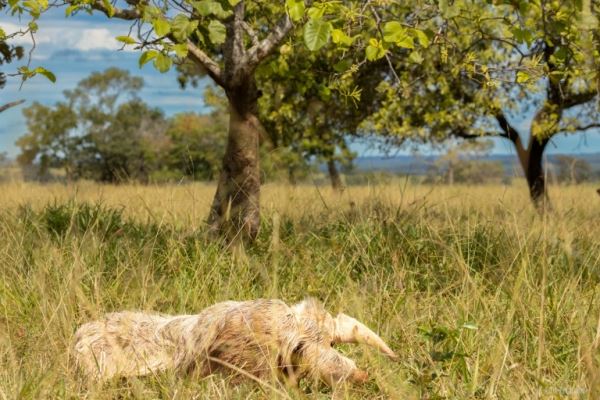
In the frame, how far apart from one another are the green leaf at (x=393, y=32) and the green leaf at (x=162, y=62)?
1.45 m

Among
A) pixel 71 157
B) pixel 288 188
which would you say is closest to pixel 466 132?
pixel 288 188

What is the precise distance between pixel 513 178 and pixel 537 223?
3.69 feet

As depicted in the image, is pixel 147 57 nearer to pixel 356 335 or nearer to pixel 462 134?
pixel 356 335

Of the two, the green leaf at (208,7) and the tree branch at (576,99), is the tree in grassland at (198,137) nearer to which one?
the tree branch at (576,99)

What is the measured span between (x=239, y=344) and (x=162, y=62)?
6.70ft

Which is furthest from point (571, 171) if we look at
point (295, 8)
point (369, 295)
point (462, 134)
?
point (462, 134)

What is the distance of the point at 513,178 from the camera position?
626 centimetres

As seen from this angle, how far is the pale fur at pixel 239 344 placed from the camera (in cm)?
335

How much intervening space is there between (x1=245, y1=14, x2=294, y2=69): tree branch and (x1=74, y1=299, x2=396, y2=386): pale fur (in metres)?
3.91

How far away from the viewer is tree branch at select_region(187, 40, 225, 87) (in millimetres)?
7125

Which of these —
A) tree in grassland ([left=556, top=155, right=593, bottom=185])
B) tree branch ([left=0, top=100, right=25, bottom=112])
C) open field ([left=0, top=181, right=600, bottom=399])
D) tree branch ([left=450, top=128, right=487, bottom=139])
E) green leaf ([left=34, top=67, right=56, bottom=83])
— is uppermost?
green leaf ([left=34, top=67, right=56, bottom=83])

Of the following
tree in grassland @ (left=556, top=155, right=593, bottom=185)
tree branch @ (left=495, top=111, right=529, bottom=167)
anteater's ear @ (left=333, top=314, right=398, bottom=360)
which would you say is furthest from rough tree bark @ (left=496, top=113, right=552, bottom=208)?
anteater's ear @ (left=333, top=314, right=398, bottom=360)

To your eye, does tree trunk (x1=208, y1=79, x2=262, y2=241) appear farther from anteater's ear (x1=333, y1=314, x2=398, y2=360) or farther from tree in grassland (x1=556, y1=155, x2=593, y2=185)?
anteater's ear (x1=333, y1=314, x2=398, y2=360)

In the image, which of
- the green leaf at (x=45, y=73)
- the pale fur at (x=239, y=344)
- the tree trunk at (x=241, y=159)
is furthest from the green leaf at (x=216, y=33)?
the tree trunk at (x=241, y=159)
